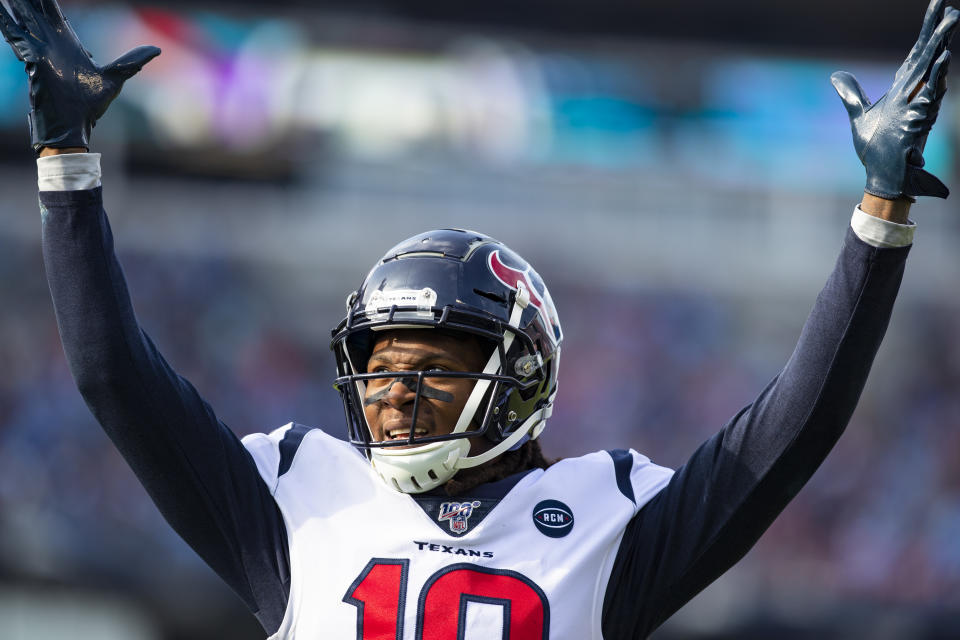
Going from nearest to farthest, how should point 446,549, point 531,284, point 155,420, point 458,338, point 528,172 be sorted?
1. point 155,420
2. point 446,549
3. point 458,338
4. point 531,284
5. point 528,172

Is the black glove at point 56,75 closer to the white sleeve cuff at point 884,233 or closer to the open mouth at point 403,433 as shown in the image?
the open mouth at point 403,433

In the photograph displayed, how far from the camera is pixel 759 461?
1.95 m

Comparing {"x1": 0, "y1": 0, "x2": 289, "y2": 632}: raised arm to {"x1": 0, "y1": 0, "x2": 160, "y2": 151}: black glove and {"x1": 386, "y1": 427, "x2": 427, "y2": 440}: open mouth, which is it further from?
{"x1": 386, "y1": 427, "x2": 427, "y2": 440}: open mouth

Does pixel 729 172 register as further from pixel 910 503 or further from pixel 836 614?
pixel 836 614

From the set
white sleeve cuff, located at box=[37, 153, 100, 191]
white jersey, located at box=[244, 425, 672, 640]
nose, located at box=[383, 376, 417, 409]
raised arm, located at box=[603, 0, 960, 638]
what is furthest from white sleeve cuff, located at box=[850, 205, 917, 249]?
white sleeve cuff, located at box=[37, 153, 100, 191]

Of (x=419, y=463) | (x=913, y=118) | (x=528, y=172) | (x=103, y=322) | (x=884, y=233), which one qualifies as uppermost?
(x=913, y=118)

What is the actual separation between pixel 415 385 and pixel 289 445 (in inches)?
12.4

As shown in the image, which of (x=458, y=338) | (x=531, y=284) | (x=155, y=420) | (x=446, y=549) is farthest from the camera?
(x=531, y=284)

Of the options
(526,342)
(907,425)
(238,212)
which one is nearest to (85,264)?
(526,342)

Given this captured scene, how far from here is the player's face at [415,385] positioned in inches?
82.4

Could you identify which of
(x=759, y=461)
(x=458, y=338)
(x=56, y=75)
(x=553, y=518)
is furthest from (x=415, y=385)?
(x=56, y=75)

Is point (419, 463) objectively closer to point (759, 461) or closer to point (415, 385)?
point (415, 385)

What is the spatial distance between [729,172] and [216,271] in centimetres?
568

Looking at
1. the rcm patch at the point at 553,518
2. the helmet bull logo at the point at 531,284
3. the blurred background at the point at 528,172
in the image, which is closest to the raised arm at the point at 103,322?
the rcm patch at the point at 553,518
